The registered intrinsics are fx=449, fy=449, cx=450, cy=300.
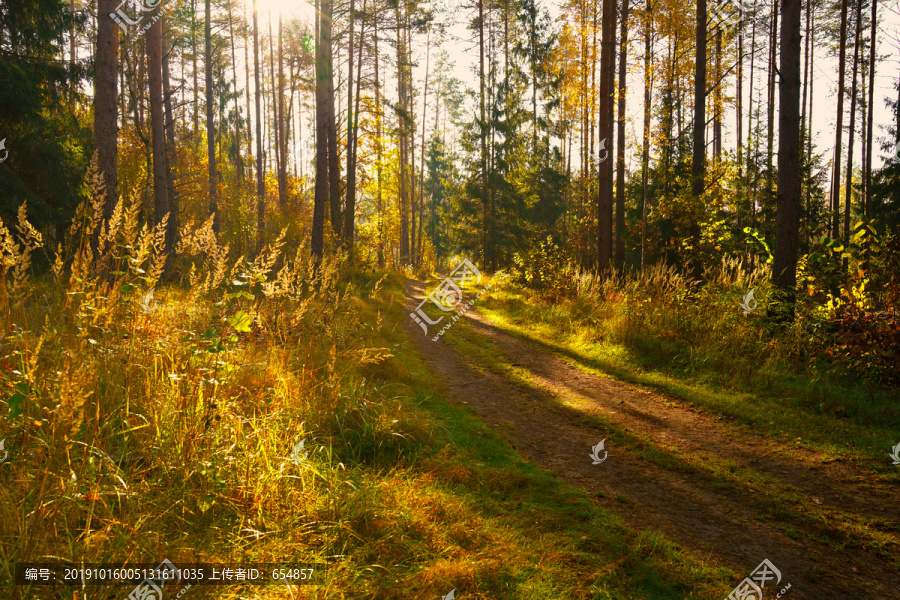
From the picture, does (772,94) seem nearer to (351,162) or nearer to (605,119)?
(605,119)

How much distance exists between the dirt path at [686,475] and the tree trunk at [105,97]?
7818mm

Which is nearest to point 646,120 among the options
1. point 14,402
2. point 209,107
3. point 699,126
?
point 699,126

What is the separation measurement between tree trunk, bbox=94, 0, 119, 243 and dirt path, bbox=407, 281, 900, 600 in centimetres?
782

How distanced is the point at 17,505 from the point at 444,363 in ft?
19.8

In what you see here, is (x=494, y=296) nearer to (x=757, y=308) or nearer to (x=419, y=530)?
(x=757, y=308)

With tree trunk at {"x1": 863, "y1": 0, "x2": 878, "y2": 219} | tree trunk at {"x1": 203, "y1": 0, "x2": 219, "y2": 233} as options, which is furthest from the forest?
tree trunk at {"x1": 863, "y1": 0, "x2": 878, "y2": 219}

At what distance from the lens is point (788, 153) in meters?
6.84

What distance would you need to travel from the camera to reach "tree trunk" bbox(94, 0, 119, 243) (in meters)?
8.45

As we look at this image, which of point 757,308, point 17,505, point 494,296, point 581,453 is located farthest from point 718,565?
point 494,296

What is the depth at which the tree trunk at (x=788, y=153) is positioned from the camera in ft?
22.1

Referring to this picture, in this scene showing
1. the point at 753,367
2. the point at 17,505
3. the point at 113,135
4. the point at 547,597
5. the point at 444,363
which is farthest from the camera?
the point at 113,135

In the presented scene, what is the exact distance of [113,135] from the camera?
8.73 m

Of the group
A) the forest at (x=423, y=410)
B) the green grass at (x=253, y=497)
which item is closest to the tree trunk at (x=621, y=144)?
the forest at (x=423, y=410)

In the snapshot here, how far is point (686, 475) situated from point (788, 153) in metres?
5.77
